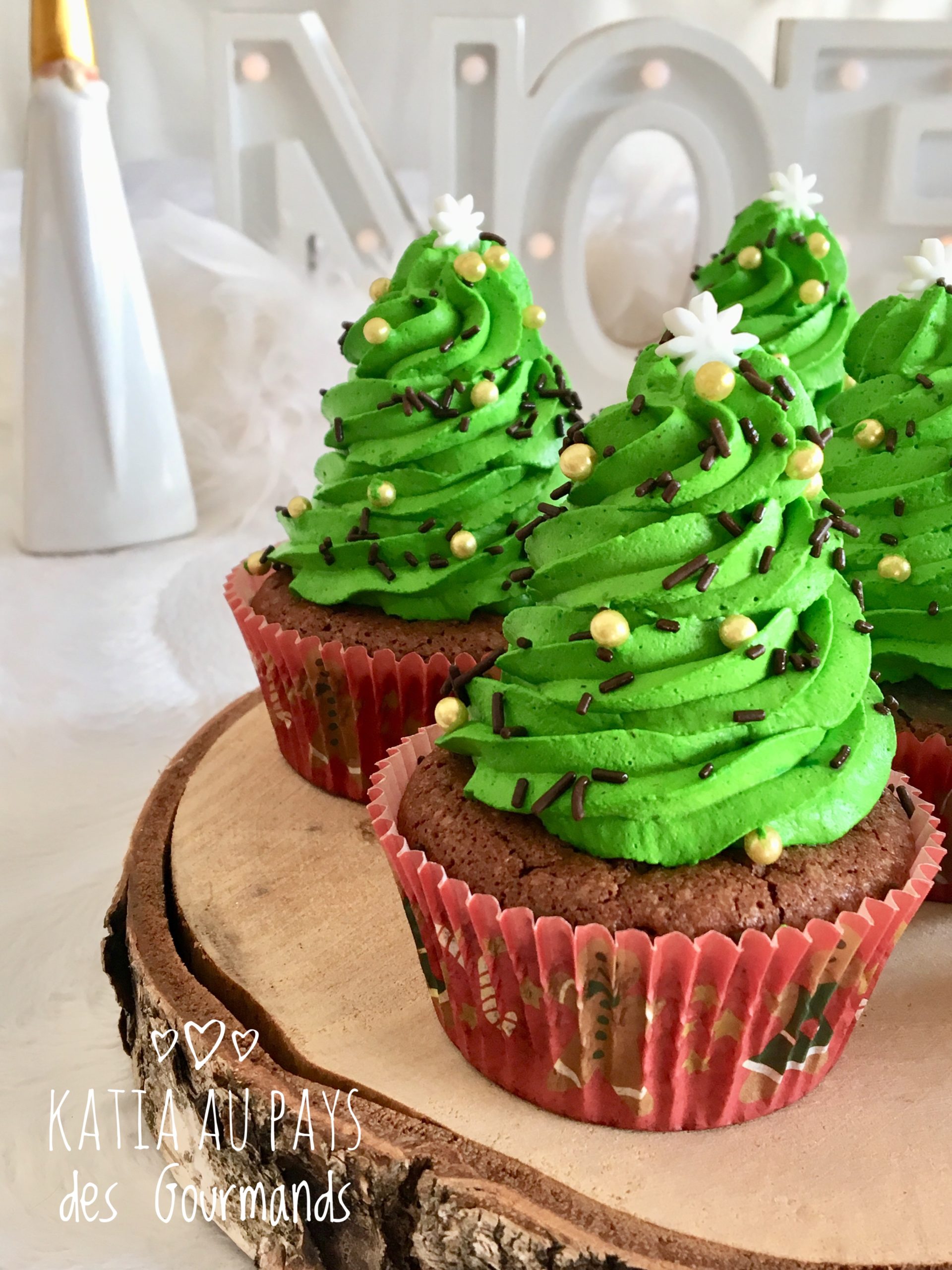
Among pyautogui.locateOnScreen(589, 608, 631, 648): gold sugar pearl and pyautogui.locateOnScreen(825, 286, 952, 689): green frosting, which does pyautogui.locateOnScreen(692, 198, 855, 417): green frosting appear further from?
pyautogui.locateOnScreen(589, 608, 631, 648): gold sugar pearl

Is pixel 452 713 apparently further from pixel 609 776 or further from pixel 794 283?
pixel 794 283

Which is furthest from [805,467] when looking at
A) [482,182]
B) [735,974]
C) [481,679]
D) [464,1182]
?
[482,182]

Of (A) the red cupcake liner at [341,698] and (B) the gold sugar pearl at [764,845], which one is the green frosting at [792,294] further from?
(B) the gold sugar pearl at [764,845]

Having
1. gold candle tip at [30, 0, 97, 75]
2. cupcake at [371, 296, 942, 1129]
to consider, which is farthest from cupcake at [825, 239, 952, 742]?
gold candle tip at [30, 0, 97, 75]

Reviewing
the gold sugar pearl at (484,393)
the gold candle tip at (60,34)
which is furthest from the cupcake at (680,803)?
the gold candle tip at (60,34)

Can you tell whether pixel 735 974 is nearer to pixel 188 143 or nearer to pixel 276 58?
pixel 276 58

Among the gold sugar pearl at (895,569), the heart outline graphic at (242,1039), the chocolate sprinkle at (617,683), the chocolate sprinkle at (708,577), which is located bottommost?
the heart outline graphic at (242,1039)
